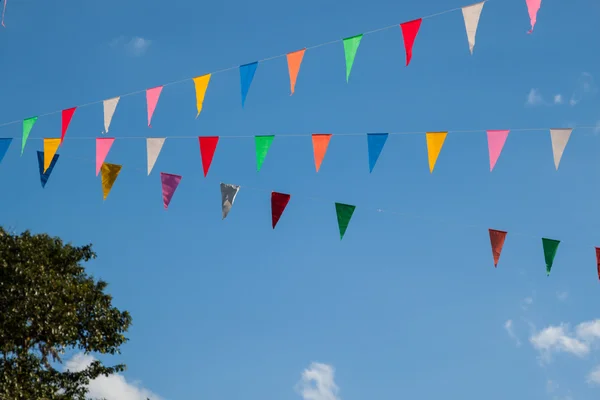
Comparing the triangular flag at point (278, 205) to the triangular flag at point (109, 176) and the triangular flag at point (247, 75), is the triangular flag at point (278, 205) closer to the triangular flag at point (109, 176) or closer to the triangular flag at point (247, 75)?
the triangular flag at point (247, 75)

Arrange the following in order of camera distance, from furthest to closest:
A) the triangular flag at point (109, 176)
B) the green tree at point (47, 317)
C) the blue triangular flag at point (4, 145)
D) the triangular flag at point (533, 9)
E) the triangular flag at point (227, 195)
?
the green tree at point (47, 317) < the triangular flag at point (109, 176) < the triangular flag at point (227, 195) < the blue triangular flag at point (4, 145) < the triangular flag at point (533, 9)

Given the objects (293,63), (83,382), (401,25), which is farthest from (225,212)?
(83,382)

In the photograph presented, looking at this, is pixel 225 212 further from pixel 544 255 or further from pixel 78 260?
pixel 78 260

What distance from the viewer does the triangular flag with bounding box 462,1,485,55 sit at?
10.0 meters

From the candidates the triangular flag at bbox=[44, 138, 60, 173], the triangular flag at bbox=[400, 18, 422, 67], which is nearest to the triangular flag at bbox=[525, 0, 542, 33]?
the triangular flag at bbox=[400, 18, 422, 67]

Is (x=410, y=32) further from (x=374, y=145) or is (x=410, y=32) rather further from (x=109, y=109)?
(x=109, y=109)

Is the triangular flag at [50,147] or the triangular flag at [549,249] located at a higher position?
the triangular flag at [549,249]

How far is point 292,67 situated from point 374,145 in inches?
63.8

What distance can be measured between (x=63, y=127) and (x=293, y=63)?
3.63 meters

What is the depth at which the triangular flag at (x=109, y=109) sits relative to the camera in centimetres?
1130

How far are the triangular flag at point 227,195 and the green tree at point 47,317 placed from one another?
5032 millimetres

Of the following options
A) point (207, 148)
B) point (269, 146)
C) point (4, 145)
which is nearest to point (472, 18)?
point (269, 146)

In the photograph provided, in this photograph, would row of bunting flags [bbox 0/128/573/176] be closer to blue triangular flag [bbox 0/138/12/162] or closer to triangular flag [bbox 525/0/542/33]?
blue triangular flag [bbox 0/138/12/162]

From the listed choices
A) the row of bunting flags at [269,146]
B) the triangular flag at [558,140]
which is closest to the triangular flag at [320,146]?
the row of bunting flags at [269,146]
